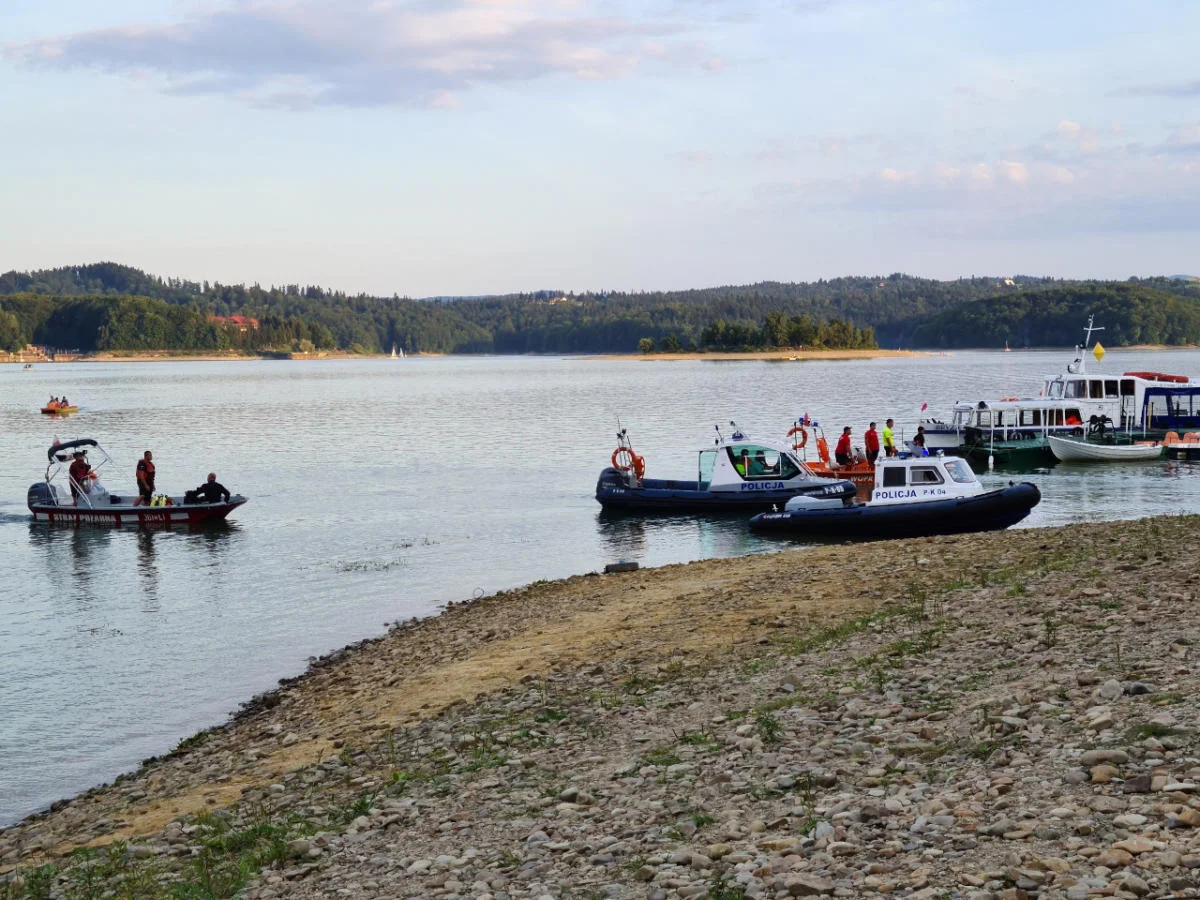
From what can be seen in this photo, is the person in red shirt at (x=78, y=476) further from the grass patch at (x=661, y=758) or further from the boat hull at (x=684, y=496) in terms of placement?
the grass patch at (x=661, y=758)

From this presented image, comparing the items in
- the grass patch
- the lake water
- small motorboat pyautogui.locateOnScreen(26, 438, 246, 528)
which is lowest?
the lake water

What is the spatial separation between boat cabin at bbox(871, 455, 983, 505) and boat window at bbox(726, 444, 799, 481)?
5.98 metres

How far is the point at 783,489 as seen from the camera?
3569cm

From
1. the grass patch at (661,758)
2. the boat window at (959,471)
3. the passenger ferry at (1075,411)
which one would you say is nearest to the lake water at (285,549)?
the boat window at (959,471)

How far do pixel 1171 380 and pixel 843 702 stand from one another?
49205 millimetres

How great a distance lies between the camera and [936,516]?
96.2ft

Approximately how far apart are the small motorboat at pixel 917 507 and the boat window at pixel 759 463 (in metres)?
5.14

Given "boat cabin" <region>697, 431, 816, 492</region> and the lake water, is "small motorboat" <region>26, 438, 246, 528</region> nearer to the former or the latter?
the lake water

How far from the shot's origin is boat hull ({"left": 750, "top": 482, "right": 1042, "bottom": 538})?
29.2m

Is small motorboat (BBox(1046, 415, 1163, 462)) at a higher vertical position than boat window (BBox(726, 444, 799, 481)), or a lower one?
lower

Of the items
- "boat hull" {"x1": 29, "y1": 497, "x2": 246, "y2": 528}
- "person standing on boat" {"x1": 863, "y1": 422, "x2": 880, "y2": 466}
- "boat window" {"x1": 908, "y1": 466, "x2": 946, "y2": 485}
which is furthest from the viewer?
"person standing on boat" {"x1": 863, "y1": 422, "x2": 880, "y2": 466}

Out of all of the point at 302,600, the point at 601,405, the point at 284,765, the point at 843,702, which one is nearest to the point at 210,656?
the point at 302,600

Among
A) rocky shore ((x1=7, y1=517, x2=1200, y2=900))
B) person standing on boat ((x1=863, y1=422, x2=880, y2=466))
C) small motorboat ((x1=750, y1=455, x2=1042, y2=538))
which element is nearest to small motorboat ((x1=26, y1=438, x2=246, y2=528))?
small motorboat ((x1=750, y1=455, x2=1042, y2=538))

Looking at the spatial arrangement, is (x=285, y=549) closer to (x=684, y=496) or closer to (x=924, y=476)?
(x=684, y=496)
